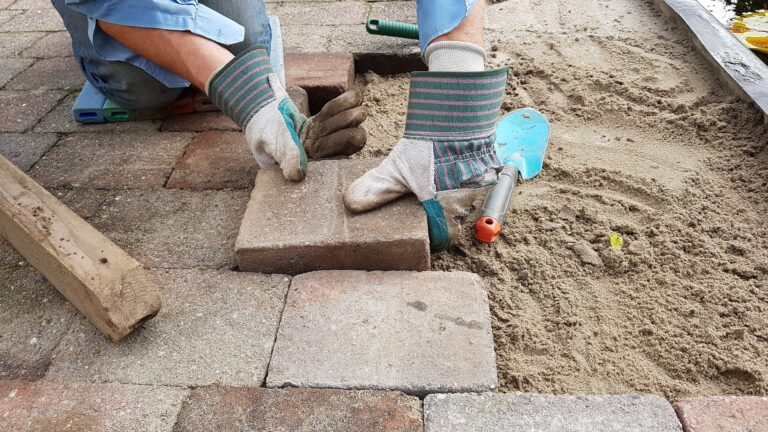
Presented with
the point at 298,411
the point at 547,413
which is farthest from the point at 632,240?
the point at 298,411

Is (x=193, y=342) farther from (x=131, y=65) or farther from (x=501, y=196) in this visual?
(x=131, y=65)

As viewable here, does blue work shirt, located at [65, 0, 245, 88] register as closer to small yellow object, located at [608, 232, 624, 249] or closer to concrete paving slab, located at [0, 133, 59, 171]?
concrete paving slab, located at [0, 133, 59, 171]

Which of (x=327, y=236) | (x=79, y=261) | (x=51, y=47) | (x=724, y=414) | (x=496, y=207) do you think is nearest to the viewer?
(x=724, y=414)

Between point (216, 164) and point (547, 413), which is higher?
point (547, 413)

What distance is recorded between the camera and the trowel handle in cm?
185

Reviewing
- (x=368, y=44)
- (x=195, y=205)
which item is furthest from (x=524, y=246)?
(x=368, y=44)

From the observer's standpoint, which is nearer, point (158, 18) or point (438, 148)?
point (438, 148)

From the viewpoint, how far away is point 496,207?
6.26ft

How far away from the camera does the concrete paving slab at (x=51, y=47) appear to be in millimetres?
3150

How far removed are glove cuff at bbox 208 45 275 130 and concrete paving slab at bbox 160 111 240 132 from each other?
540 mm

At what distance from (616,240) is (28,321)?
1643mm

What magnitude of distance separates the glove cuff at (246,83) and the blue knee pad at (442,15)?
0.50 metres

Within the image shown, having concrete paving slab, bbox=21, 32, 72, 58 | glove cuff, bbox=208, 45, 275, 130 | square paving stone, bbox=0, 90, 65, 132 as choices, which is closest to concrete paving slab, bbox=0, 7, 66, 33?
concrete paving slab, bbox=21, 32, 72, 58

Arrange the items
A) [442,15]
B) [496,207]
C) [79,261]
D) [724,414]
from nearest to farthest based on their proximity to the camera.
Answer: [724,414] < [79,261] < [442,15] < [496,207]
